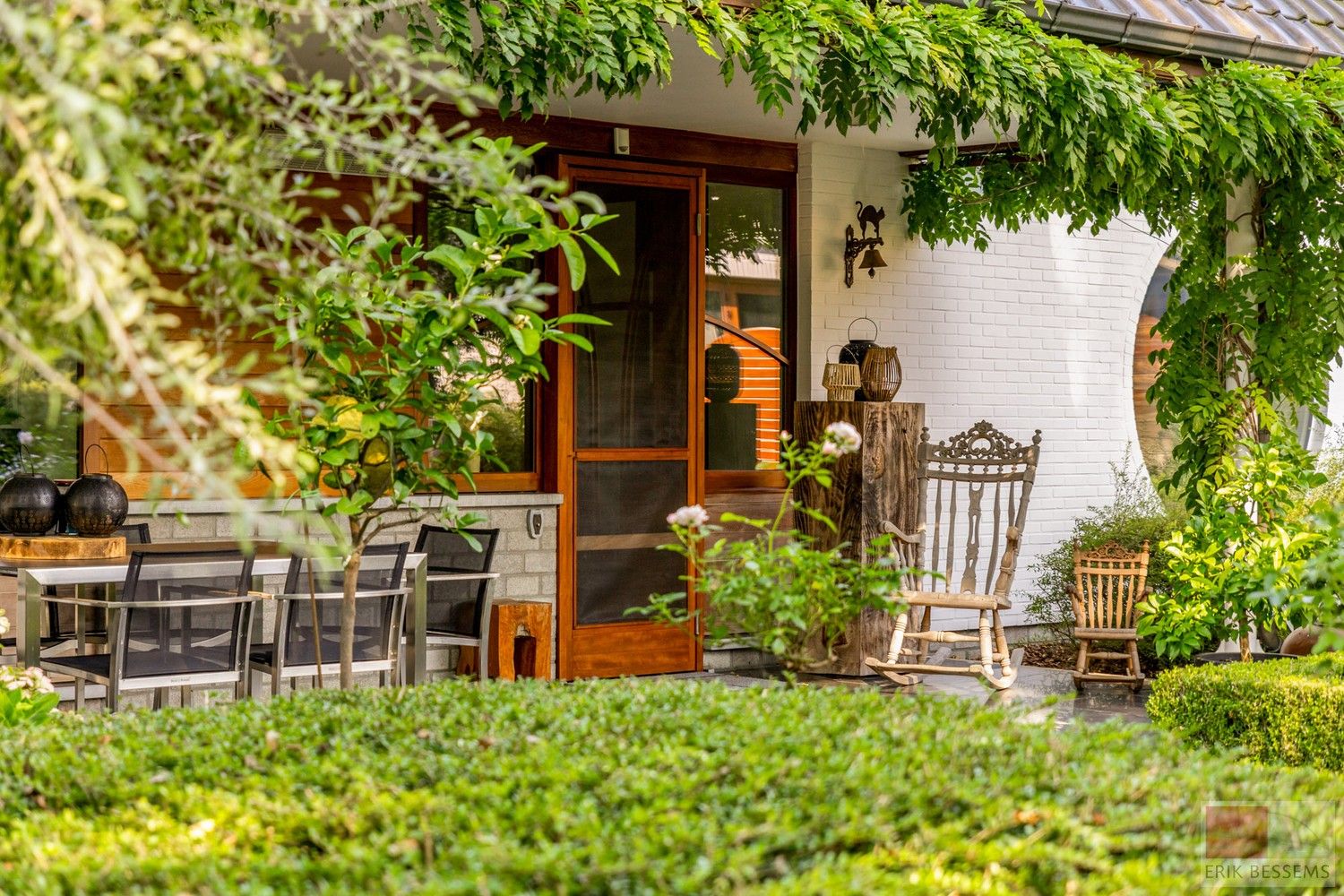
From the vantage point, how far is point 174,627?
4.57 metres

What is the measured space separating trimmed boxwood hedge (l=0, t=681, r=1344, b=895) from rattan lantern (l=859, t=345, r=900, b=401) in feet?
13.2

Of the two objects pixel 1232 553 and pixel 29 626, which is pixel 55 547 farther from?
pixel 1232 553

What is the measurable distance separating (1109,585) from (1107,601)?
0.32 ft

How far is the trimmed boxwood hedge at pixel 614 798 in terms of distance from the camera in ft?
6.00

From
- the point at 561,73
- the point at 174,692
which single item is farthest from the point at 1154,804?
the point at 174,692

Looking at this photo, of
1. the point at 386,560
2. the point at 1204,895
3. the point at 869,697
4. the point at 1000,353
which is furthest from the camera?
the point at 1000,353

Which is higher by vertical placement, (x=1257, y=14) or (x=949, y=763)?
(x=1257, y=14)

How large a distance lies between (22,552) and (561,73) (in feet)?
7.79

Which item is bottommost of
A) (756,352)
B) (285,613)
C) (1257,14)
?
(285,613)

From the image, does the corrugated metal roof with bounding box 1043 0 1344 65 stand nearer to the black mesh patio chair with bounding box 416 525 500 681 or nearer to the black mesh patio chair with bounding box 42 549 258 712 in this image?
the black mesh patio chair with bounding box 416 525 500 681

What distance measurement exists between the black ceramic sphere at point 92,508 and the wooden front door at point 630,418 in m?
2.29

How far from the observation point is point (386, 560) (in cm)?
502

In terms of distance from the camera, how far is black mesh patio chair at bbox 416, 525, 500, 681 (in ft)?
18.4

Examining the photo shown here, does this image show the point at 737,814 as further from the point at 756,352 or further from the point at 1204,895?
the point at 756,352
